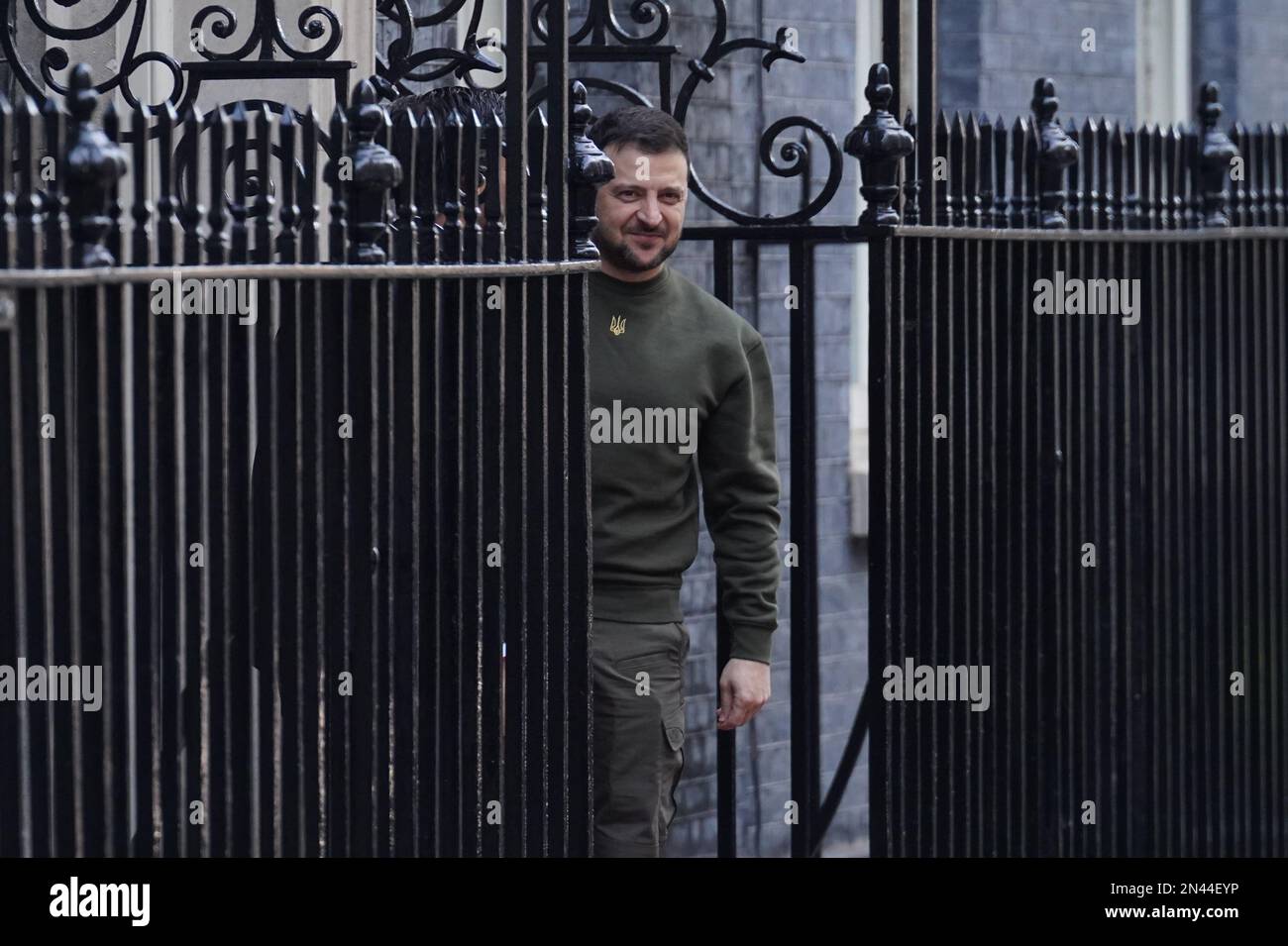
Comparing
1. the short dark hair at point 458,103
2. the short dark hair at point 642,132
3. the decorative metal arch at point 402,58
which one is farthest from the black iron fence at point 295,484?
the decorative metal arch at point 402,58

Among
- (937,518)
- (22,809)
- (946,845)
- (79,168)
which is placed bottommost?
(946,845)

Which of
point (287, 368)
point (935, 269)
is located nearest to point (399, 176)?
point (287, 368)

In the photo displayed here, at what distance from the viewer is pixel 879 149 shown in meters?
5.34

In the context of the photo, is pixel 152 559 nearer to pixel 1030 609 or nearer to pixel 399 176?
pixel 399 176

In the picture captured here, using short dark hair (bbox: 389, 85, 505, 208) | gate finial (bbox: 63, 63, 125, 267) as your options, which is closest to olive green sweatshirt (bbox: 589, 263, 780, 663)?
short dark hair (bbox: 389, 85, 505, 208)

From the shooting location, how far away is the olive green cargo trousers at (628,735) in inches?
200

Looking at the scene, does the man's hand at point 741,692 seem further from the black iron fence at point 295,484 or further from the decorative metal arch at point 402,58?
the decorative metal arch at point 402,58

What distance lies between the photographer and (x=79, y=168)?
3539 mm

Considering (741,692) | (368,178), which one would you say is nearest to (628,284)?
(741,692)

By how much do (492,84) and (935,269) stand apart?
112 inches

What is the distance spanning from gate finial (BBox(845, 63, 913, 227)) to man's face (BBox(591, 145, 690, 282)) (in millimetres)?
481

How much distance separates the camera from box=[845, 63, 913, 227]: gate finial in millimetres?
5328

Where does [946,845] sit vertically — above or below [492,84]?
below

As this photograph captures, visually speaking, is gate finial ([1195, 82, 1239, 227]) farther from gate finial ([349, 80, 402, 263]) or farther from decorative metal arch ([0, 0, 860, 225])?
gate finial ([349, 80, 402, 263])
